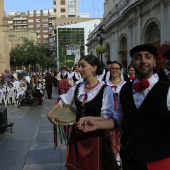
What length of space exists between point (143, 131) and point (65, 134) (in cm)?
159

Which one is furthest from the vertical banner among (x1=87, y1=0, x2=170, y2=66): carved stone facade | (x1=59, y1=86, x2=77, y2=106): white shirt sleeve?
(x1=59, y1=86, x2=77, y2=106): white shirt sleeve

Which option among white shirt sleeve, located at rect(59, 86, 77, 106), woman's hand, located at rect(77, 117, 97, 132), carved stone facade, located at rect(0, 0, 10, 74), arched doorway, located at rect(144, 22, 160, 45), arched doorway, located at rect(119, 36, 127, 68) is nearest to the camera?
woman's hand, located at rect(77, 117, 97, 132)

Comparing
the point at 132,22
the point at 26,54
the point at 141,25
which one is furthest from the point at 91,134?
the point at 26,54

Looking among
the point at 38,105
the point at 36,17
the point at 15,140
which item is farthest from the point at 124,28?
the point at 36,17

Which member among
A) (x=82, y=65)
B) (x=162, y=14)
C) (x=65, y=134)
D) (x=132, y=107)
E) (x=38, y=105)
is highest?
(x=162, y=14)

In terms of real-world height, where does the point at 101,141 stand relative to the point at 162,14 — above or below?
below

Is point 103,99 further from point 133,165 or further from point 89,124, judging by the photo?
point 133,165

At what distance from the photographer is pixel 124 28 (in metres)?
26.4

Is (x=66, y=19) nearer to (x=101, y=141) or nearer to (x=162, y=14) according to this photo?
(x=162, y=14)

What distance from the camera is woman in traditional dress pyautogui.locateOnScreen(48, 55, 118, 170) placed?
3137 millimetres

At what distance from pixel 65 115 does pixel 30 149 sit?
11.5ft

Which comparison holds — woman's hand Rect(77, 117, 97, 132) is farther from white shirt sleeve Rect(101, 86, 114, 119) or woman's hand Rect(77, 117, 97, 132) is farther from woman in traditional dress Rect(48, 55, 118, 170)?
white shirt sleeve Rect(101, 86, 114, 119)

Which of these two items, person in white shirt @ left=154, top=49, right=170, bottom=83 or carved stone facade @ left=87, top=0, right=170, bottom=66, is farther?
carved stone facade @ left=87, top=0, right=170, bottom=66

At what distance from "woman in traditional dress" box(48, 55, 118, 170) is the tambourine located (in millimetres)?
51
